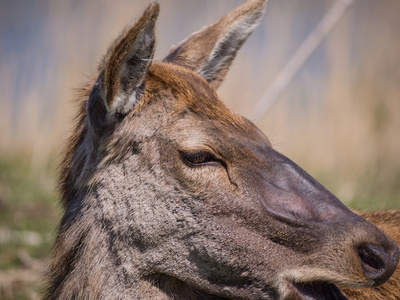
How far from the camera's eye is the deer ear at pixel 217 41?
3873mm

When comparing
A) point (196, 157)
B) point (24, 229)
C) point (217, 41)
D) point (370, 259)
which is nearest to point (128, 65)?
point (196, 157)

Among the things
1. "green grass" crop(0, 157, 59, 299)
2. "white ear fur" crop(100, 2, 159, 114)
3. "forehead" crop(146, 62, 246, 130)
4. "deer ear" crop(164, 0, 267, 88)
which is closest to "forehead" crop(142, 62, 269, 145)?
"forehead" crop(146, 62, 246, 130)

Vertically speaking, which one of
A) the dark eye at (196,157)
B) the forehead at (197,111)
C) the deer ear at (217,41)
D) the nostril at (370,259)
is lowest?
the dark eye at (196,157)

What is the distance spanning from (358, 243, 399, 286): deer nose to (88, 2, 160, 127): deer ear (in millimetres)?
1522

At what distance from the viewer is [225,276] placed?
2.81m

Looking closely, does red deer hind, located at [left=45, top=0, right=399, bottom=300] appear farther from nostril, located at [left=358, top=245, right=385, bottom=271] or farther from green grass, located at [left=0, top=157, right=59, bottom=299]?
green grass, located at [left=0, top=157, right=59, bottom=299]

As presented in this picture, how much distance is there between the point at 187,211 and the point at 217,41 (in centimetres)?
155

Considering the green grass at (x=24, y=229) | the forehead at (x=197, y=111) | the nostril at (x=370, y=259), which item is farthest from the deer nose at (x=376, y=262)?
the green grass at (x=24, y=229)

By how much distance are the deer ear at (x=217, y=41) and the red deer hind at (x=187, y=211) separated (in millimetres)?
660

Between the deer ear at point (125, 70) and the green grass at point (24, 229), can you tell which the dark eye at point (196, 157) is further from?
the green grass at point (24, 229)

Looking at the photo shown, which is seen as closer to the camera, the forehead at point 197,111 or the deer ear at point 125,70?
the deer ear at point 125,70

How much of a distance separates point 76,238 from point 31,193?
694 cm

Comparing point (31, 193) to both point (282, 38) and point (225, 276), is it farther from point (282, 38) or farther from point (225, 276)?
point (225, 276)

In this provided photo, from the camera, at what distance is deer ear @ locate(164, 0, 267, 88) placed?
387cm
